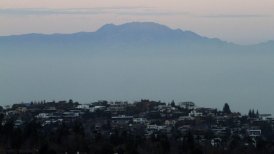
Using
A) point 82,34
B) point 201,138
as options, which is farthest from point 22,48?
point 201,138

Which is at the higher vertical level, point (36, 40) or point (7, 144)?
point (36, 40)

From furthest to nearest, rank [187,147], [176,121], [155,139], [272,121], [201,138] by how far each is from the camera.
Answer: [272,121] → [176,121] → [201,138] → [155,139] → [187,147]

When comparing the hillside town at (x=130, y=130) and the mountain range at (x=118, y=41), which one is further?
the mountain range at (x=118, y=41)

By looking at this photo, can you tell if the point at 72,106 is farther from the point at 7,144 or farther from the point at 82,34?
the point at 82,34

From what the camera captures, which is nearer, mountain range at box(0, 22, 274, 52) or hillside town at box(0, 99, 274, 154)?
hillside town at box(0, 99, 274, 154)

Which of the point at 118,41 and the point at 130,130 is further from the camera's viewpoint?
the point at 118,41

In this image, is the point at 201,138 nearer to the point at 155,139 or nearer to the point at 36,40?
the point at 155,139

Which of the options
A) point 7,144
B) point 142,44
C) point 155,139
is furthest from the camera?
point 142,44

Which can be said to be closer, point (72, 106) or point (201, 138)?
point (201, 138)
